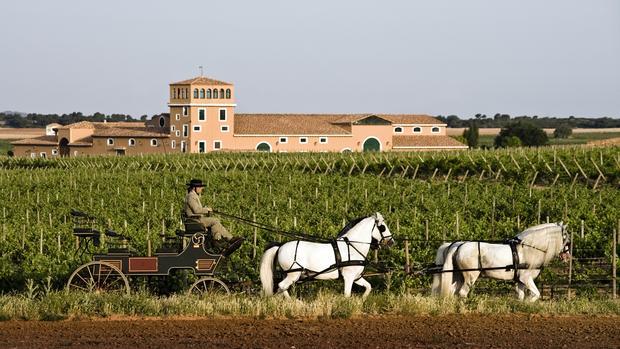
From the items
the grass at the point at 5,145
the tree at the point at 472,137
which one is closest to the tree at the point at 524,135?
the tree at the point at 472,137

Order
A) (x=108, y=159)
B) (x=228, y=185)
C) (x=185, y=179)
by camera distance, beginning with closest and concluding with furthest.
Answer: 1. (x=228, y=185)
2. (x=185, y=179)
3. (x=108, y=159)

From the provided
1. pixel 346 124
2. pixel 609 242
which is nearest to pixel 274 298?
pixel 609 242

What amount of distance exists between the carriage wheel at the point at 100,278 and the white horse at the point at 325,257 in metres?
1.75

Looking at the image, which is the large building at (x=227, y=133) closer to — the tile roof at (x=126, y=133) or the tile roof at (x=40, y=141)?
the tile roof at (x=126, y=133)

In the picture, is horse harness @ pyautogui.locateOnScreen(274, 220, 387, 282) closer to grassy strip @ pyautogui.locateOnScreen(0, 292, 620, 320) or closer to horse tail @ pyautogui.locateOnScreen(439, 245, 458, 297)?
grassy strip @ pyautogui.locateOnScreen(0, 292, 620, 320)

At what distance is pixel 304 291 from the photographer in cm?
1513

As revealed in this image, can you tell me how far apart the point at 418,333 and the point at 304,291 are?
3.44 meters

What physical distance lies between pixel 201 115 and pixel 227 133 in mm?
2769

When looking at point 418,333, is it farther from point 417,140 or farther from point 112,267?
point 417,140

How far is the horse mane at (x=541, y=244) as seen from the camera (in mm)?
13891

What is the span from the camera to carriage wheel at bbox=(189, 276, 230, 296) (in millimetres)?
13797

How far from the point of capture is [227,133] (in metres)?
80.9

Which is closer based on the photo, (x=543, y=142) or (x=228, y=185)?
(x=228, y=185)

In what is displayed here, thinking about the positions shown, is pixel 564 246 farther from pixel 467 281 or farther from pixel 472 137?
pixel 472 137
